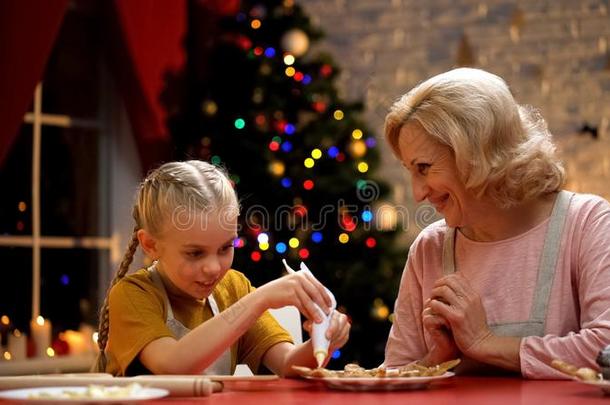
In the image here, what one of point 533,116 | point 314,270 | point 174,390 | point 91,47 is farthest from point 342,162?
point 174,390

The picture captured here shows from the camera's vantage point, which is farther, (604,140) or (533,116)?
(604,140)

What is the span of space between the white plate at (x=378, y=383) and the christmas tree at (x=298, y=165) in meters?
2.68

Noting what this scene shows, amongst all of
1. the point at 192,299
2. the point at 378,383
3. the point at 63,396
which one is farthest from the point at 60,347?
the point at 63,396

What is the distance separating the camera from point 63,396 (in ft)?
4.14

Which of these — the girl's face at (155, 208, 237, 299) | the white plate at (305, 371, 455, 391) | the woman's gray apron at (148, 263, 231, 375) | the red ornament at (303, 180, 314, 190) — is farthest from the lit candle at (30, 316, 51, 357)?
the white plate at (305, 371, 455, 391)

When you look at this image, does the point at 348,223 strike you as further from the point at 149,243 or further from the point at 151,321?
the point at 151,321

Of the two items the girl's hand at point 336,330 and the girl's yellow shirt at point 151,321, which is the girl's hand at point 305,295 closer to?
the girl's hand at point 336,330

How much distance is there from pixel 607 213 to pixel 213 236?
81 centimetres

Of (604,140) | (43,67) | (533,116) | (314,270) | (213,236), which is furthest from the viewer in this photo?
(604,140)

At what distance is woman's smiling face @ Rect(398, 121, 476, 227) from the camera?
2035 millimetres

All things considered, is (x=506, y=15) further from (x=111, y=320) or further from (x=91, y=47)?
(x=111, y=320)

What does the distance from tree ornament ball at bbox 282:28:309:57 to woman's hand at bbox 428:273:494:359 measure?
2.70 metres

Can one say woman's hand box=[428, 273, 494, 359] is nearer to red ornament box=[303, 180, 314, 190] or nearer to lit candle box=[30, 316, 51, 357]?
red ornament box=[303, 180, 314, 190]

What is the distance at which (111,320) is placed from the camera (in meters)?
1.99
